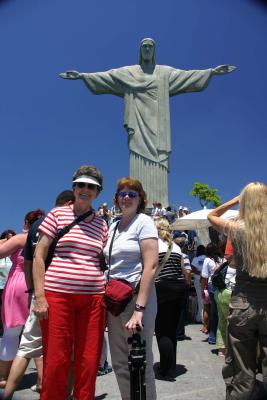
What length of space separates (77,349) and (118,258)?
63 centimetres

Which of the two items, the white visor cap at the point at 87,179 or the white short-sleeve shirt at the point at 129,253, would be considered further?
the white visor cap at the point at 87,179

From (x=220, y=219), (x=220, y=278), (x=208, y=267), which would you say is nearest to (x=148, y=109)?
(x=208, y=267)

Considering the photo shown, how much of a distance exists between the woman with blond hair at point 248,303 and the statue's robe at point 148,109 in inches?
500

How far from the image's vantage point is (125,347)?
256cm

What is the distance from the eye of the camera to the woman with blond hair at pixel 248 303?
98.3 inches

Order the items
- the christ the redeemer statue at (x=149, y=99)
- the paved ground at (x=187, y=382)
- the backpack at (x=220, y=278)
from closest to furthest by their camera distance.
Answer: the paved ground at (x=187, y=382) → the backpack at (x=220, y=278) → the christ the redeemer statue at (x=149, y=99)

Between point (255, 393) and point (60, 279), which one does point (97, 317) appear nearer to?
point (60, 279)

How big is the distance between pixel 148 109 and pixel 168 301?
12.5m

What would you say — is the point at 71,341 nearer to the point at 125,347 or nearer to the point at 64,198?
the point at 125,347

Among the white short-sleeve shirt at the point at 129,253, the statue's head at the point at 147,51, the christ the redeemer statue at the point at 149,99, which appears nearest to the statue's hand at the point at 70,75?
the christ the redeemer statue at the point at 149,99

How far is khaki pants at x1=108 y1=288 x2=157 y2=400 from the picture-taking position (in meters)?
2.52

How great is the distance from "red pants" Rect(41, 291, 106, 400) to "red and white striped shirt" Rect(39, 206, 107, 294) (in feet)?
0.19

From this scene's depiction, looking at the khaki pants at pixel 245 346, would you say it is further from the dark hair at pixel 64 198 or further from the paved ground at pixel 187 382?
the dark hair at pixel 64 198

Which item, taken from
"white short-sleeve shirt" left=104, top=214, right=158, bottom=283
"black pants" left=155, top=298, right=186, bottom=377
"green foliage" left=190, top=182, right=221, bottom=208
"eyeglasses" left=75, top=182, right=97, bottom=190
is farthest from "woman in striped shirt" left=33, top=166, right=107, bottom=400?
"green foliage" left=190, top=182, right=221, bottom=208
